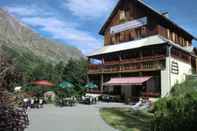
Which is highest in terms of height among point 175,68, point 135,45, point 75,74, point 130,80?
point 135,45

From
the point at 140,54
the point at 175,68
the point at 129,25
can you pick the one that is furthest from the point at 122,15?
the point at 175,68

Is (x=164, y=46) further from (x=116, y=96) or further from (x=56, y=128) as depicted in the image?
(x=56, y=128)

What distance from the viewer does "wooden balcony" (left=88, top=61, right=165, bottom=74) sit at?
27792 mm

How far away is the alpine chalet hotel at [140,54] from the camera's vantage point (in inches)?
1105

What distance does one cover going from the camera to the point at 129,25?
115ft

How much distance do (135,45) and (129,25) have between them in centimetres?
445

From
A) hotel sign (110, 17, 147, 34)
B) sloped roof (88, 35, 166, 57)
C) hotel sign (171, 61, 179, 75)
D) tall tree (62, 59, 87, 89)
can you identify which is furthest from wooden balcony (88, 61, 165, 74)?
hotel sign (110, 17, 147, 34)

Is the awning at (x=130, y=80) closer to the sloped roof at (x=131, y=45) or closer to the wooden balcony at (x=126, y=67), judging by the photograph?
the wooden balcony at (x=126, y=67)

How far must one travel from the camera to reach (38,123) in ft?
46.5

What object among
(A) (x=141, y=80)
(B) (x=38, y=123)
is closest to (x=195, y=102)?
(B) (x=38, y=123)

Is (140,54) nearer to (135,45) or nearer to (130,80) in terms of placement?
(135,45)

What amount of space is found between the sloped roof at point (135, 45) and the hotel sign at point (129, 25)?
2180mm

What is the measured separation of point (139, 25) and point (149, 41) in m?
3.94

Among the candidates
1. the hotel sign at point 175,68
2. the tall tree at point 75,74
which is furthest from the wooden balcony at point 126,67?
the tall tree at point 75,74
